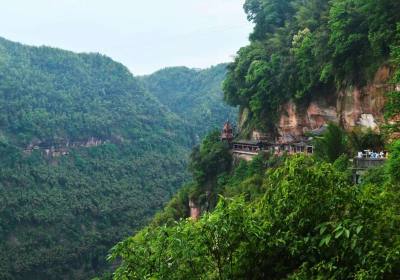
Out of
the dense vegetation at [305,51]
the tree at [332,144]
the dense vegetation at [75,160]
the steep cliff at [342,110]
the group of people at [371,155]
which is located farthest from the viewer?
the dense vegetation at [75,160]

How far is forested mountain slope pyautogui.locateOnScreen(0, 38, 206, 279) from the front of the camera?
59.7 meters

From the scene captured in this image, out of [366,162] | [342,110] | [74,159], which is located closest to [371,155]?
[366,162]

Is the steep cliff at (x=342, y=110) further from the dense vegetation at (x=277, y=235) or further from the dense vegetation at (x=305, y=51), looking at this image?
the dense vegetation at (x=277, y=235)

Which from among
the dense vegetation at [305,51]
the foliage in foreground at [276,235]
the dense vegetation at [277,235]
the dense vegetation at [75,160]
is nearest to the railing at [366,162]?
the dense vegetation at [305,51]

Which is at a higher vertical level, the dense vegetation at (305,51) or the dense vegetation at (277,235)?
the dense vegetation at (305,51)

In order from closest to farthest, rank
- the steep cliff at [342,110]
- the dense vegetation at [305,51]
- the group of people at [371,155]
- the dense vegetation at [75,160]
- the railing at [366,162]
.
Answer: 1. the railing at [366,162]
2. the group of people at [371,155]
3. the dense vegetation at [305,51]
4. the steep cliff at [342,110]
5. the dense vegetation at [75,160]

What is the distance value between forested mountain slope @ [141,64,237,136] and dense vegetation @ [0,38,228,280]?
3237mm

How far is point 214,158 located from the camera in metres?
36.3

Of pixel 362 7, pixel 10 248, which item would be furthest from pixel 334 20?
pixel 10 248

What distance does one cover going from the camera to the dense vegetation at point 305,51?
2469 centimetres

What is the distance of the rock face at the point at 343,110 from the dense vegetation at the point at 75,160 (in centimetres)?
3341

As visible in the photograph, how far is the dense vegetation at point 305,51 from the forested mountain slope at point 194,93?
233 feet

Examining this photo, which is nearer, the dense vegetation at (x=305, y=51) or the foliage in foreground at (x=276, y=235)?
the foliage in foreground at (x=276, y=235)

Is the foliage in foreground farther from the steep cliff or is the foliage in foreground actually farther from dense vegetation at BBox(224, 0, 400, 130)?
the steep cliff
